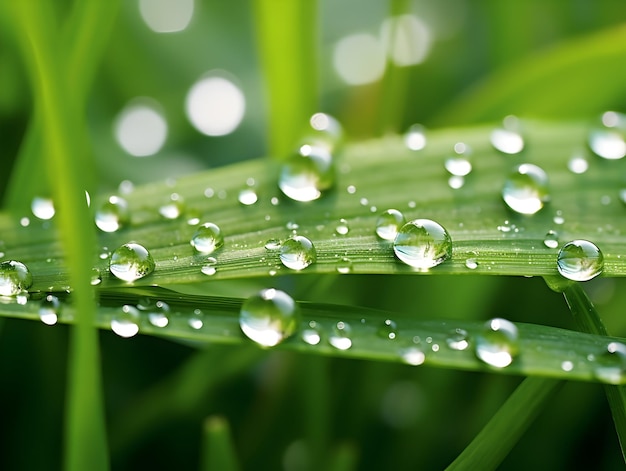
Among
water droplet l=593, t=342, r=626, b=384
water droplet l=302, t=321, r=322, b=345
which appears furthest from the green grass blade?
water droplet l=302, t=321, r=322, b=345

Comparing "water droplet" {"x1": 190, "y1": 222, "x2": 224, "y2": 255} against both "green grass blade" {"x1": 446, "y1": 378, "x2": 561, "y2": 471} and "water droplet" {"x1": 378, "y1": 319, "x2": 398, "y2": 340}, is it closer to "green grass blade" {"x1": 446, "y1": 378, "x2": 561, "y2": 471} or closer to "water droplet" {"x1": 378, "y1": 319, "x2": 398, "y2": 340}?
"water droplet" {"x1": 378, "y1": 319, "x2": 398, "y2": 340}

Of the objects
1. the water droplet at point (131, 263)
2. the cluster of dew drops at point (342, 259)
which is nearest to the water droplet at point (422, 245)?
the cluster of dew drops at point (342, 259)

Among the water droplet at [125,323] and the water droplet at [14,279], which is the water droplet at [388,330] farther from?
the water droplet at [14,279]

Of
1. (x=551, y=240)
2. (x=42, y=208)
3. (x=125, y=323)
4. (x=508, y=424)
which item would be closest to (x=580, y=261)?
(x=551, y=240)

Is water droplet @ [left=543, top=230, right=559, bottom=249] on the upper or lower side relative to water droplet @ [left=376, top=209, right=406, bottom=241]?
lower

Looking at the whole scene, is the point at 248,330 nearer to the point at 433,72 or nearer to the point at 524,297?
the point at 524,297

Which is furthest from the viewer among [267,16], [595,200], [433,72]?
[433,72]

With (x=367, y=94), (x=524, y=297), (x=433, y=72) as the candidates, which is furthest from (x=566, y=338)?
(x=433, y=72)

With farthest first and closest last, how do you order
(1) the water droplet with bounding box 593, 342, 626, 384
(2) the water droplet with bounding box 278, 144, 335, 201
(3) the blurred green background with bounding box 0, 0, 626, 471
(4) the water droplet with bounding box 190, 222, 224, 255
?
1. (3) the blurred green background with bounding box 0, 0, 626, 471
2. (2) the water droplet with bounding box 278, 144, 335, 201
3. (4) the water droplet with bounding box 190, 222, 224, 255
4. (1) the water droplet with bounding box 593, 342, 626, 384
